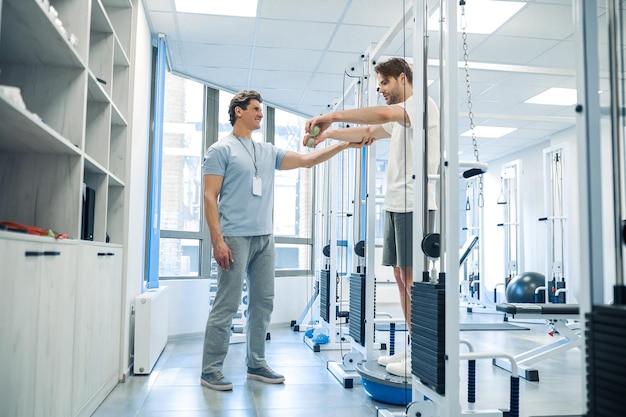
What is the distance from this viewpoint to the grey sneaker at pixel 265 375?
9.61 feet

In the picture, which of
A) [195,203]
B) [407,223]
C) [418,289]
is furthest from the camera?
[195,203]

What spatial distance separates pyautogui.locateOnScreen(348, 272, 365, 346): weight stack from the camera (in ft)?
9.40

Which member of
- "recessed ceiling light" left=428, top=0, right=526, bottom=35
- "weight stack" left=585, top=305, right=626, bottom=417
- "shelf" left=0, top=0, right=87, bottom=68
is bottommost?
"weight stack" left=585, top=305, right=626, bottom=417

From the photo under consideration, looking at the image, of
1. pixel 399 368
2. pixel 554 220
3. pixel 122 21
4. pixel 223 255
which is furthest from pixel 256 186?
pixel 554 220

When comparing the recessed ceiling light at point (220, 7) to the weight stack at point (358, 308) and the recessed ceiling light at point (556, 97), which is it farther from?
the recessed ceiling light at point (556, 97)

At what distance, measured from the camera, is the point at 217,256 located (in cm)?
274

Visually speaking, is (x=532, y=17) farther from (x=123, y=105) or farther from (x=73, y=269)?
(x=73, y=269)

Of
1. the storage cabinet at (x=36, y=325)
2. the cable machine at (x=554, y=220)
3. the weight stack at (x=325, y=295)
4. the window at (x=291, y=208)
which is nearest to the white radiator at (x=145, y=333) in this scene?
the storage cabinet at (x=36, y=325)

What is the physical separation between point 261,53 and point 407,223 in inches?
113

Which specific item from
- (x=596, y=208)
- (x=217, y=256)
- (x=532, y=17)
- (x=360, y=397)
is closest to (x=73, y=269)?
(x=217, y=256)

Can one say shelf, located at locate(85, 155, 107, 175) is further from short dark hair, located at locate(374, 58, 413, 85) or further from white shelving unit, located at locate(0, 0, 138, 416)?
short dark hair, located at locate(374, 58, 413, 85)

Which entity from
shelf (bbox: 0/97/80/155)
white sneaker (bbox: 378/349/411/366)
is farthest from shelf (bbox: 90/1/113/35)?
white sneaker (bbox: 378/349/411/366)

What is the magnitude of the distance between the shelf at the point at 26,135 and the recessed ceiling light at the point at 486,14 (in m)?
2.78

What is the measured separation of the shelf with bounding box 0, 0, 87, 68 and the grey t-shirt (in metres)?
0.95
